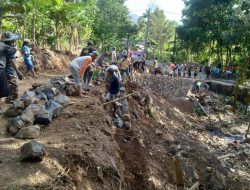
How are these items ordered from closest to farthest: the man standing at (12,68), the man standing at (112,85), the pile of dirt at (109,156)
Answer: the pile of dirt at (109,156)
the man standing at (12,68)
the man standing at (112,85)

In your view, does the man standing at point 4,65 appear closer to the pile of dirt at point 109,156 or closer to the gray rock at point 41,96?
the pile of dirt at point 109,156

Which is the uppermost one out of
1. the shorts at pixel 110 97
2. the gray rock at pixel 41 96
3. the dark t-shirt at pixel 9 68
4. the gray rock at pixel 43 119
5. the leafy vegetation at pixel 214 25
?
the leafy vegetation at pixel 214 25

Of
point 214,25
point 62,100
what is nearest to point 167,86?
point 214,25

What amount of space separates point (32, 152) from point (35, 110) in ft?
7.06

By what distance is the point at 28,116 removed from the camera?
23.4 feet

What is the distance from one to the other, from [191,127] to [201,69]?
60.5 ft

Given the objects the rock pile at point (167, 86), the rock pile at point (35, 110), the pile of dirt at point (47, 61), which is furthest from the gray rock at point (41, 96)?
the rock pile at point (167, 86)

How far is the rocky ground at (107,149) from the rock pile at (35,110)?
0.08ft

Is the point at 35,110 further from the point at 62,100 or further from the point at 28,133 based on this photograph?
the point at 62,100

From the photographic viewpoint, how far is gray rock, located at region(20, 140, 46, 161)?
5473 millimetres

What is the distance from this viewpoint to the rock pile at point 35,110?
6844 mm

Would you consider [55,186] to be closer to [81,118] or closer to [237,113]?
[81,118]

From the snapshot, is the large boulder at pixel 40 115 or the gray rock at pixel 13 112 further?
the gray rock at pixel 13 112

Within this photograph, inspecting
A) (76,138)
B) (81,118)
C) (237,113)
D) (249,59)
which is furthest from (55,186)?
(237,113)
